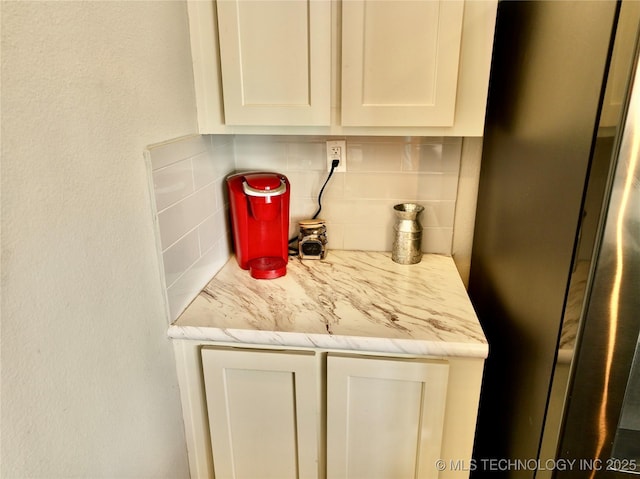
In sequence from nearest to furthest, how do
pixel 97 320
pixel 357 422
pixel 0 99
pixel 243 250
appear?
1. pixel 0 99
2. pixel 97 320
3. pixel 357 422
4. pixel 243 250

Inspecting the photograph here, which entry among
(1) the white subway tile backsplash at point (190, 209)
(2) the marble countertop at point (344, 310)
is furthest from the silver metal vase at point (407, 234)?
(1) the white subway tile backsplash at point (190, 209)

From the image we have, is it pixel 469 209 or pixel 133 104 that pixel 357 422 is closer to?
pixel 469 209

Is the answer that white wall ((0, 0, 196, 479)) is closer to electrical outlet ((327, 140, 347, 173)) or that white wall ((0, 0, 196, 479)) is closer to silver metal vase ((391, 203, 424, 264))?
electrical outlet ((327, 140, 347, 173))

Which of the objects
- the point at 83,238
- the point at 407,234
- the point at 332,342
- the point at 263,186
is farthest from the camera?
the point at 407,234

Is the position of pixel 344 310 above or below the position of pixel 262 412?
above

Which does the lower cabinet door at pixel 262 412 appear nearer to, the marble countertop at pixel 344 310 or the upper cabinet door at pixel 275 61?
the marble countertop at pixel 344 310

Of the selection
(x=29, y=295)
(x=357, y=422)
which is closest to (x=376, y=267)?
(x=357, y=422)

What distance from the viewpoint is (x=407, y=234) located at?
153 centimetres

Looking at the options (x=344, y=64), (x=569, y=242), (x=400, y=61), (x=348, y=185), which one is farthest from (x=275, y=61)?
(x=569, y=242)

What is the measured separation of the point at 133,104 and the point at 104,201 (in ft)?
0.75

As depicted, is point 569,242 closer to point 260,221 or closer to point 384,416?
point 384,416

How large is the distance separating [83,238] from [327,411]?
755 millimetres

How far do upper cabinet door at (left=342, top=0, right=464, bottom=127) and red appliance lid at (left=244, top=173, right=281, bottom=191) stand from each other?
306 mm

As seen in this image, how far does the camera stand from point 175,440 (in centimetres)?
122
